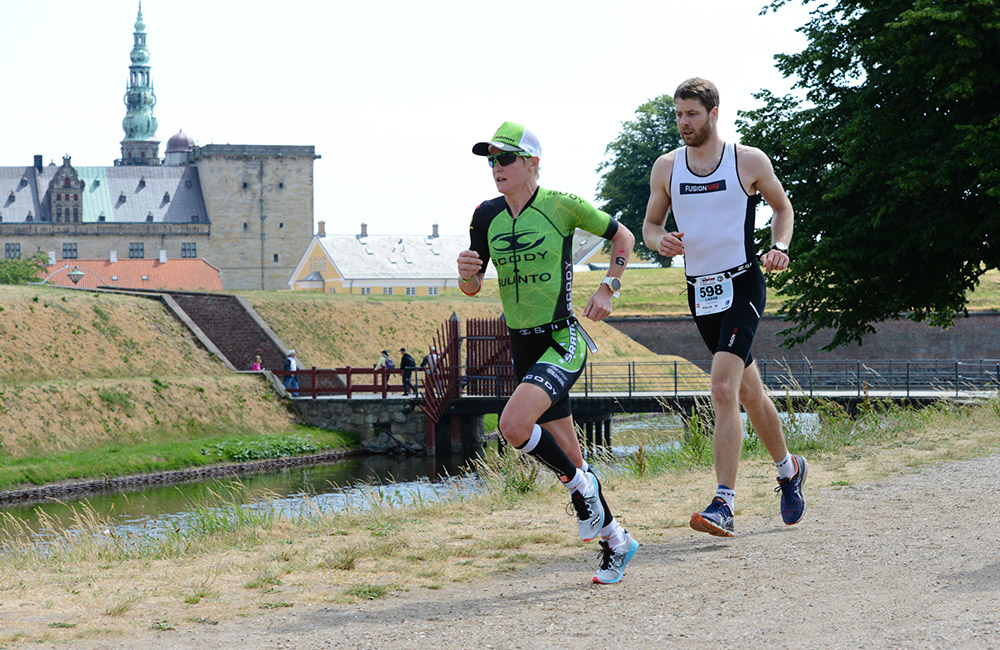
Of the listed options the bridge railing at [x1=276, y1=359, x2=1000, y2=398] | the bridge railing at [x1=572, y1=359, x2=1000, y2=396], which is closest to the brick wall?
the bridge railing at [x1=276, y1=359, x2=1000, y2=398]

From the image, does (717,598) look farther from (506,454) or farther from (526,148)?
(506,454)

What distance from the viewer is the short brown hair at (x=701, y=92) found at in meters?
6.45

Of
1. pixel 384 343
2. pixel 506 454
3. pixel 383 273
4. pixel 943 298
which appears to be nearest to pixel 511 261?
pixel 506 454

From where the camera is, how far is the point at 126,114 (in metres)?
148

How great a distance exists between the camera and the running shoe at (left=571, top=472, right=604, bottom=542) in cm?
568

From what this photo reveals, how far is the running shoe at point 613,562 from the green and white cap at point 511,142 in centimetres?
213

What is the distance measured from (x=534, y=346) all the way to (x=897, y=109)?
1628 centimetres

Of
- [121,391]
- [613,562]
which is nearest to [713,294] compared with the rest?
[613,562]

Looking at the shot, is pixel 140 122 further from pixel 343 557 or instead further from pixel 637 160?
pixel 343 557

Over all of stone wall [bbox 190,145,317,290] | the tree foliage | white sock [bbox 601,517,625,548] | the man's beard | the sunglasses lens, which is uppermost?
stone wall [bbox 190,145,317,290]

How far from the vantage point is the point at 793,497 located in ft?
22.2

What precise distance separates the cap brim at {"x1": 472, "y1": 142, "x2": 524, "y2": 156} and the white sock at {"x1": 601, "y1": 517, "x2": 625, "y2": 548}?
205cm

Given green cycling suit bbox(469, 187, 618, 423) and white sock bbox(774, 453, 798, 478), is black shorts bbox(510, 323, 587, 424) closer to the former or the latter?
green cycling suit bbox(469, 187, 618, 423)

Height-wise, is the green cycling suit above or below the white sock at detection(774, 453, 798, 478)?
above
